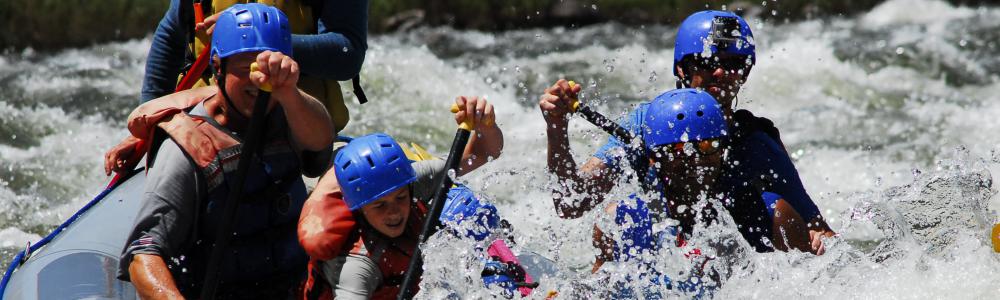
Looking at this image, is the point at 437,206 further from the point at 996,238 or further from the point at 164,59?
the point at 996,238

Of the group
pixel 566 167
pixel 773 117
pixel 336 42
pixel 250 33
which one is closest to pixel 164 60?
pixel 336 42

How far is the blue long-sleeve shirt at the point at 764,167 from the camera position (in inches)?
149

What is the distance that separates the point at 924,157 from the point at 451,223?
4.87 metres

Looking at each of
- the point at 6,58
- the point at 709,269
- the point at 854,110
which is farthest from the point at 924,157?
the point at 6,58

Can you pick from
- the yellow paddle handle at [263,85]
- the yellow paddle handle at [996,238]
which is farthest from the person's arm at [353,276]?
the yellow paddle handle at [996,238]

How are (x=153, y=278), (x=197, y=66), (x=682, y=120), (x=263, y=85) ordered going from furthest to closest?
1. (x=197, y=66)
2. (x=682, y=120)
3. (x=153, y=278)
4. (x=263, y=85)

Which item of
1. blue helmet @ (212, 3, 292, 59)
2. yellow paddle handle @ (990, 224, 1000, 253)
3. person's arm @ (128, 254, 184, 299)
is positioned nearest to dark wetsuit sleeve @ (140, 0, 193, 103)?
blue helmet @ (212, 3, 292, 59)

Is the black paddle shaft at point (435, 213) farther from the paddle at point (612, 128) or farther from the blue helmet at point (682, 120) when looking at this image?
the blue helmet at point (682, 120)

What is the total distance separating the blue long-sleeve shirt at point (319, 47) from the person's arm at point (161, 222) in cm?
58

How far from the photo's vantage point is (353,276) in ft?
10.8

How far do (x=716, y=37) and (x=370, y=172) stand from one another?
1.23m

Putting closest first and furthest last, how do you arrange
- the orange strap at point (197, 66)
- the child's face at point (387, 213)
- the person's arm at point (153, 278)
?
the person's arm at point (153, 278) < the child's face at point (387, 213) < the orange strap at point (197, 66)

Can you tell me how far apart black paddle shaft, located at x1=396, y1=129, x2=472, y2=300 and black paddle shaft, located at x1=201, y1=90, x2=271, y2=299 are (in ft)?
1.53

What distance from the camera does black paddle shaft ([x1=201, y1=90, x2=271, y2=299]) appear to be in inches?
127
